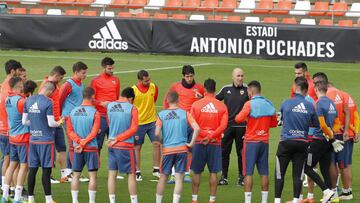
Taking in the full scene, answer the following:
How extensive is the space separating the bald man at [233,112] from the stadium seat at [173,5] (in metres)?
26.6

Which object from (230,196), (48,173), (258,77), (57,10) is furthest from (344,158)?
(57,10)

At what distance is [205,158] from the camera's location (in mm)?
17719

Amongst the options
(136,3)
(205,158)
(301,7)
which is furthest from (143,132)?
(136,3)

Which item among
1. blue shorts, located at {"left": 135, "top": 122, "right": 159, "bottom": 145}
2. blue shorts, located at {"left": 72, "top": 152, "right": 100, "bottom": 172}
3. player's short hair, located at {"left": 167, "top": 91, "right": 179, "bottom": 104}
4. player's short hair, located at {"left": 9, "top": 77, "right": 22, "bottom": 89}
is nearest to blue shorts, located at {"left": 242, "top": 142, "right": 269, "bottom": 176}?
player's short hair, located at {"left": 167, "top": 91, "right": 179, "bottom": 104}

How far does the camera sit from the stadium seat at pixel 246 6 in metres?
46.2

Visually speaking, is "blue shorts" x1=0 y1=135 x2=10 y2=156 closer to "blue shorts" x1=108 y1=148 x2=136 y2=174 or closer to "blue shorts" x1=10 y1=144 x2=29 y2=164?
"blue shorts" x1=10 y1=144 x2=29 y2=164

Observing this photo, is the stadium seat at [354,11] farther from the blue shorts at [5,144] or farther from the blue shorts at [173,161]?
the blue shorts at [173,161]

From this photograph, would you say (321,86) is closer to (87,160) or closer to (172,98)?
(172,98)

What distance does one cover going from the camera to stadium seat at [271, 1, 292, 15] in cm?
4619

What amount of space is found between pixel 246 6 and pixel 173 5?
3.33 m

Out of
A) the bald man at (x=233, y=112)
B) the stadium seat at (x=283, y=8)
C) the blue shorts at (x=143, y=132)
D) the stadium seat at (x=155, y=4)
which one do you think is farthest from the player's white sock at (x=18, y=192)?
the stadium seat at (x=283, y=8)

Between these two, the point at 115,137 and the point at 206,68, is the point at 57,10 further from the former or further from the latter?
the point at 115,137

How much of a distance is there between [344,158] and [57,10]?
30.6 meters

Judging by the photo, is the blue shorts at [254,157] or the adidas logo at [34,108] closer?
the adidas logo at [34,108]
